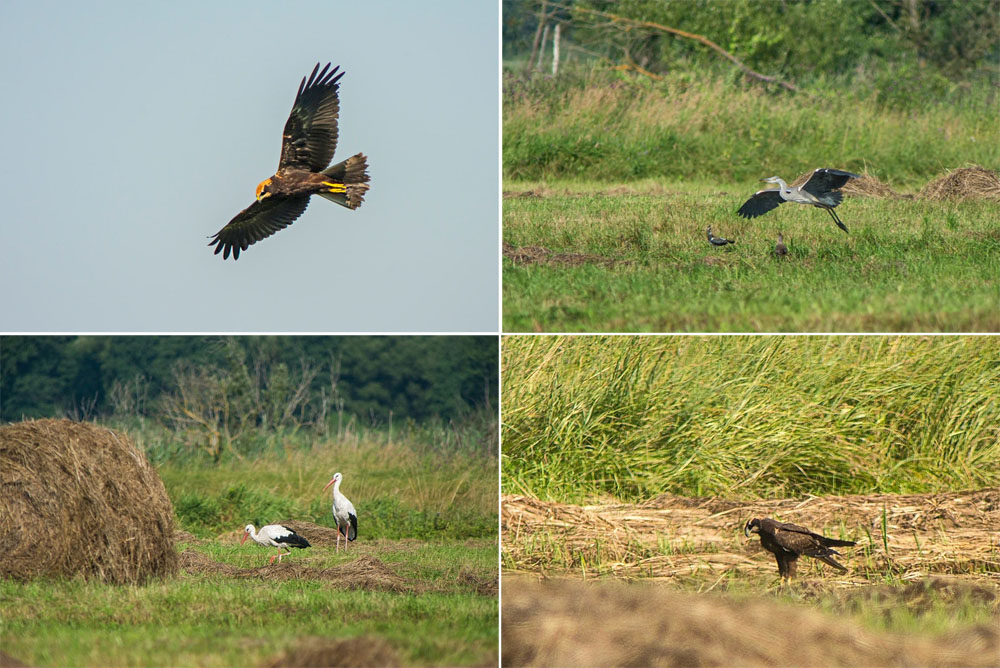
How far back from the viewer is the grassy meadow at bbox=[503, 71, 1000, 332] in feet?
28.3

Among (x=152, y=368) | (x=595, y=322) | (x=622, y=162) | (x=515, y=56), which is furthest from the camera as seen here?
(x=152, y=368)

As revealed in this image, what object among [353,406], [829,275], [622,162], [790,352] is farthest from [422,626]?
[353,406]

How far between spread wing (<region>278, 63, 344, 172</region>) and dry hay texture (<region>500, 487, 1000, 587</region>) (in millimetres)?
3026

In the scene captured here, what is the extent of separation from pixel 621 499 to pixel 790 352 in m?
1.83

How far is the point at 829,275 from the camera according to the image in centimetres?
922

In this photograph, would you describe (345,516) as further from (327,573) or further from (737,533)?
(737,533)

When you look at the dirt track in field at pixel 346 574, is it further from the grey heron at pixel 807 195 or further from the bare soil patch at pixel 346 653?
the grey heron at pixel 807 195

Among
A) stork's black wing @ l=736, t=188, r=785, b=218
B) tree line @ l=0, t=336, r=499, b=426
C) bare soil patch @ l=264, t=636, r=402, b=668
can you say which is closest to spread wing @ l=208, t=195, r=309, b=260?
bare soil patch @ l=264, t=636, r=402, b=668

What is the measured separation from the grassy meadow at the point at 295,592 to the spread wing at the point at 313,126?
310cm

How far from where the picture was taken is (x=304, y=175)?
914cm

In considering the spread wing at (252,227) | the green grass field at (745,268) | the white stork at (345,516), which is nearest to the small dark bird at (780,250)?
the green grass field at (745,268)

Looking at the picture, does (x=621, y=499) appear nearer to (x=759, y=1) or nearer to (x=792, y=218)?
(x=792, y=218)

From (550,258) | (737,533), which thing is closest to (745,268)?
(550,258)

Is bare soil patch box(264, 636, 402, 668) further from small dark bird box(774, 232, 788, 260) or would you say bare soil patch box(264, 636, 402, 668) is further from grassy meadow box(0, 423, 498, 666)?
small dark bird box(774, 232, 788, 260)
